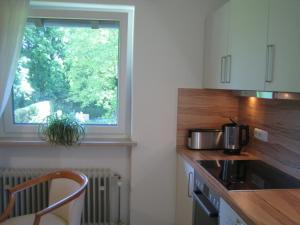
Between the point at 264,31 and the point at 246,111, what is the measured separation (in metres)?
0.98

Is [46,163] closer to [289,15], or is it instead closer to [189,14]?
[189,14]

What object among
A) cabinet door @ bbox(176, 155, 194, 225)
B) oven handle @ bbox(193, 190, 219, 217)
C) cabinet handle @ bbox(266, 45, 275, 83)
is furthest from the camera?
cabinet door @ bbox(176, 155, 194, 225)

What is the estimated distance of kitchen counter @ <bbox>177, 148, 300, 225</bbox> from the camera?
1166 mm

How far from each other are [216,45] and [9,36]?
5.16ft

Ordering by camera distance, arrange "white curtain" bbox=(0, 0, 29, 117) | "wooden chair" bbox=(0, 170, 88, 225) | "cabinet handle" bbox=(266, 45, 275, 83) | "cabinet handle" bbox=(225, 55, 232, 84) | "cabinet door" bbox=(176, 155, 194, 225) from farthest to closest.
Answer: "white curtain" bbox=(0, 0, 29, 117)
"cabinet door" bbox=(176, 155, 194, 225)
"cabinet handle" bbox=(225, 55, 232, 84)
"wooden chair" bbox=(0, 170, 88, 225)
"cabinet handle" bbox=(266, 45, 275, 83)

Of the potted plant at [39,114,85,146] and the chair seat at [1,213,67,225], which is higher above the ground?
the potted plant at [39,114,85,146]

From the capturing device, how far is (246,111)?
2.41 metres

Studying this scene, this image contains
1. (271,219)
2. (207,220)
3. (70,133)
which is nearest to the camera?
(271,219)

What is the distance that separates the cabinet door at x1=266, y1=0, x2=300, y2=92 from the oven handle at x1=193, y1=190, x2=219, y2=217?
0.72 metres

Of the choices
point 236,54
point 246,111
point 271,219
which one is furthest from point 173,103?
point 271,219

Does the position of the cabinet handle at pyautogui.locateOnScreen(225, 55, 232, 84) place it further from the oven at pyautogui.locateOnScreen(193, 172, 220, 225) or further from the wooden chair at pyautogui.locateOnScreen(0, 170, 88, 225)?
the wooden chair at pyautogui.locateOnScreen(0, 170, 88, 225)

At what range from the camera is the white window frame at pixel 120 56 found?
2398 millimetres

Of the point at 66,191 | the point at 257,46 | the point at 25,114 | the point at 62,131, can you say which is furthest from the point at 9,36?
the point at 257,46

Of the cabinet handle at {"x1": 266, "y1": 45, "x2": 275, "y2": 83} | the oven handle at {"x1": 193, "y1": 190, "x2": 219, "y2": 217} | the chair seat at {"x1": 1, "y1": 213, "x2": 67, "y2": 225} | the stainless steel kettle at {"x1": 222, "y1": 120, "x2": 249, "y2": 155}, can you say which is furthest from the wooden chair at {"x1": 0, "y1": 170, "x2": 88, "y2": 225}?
the cabinet handle at {"x1": 266, "y1": 45, "x2": 275, "y2": 83}
